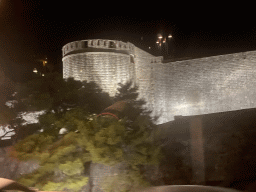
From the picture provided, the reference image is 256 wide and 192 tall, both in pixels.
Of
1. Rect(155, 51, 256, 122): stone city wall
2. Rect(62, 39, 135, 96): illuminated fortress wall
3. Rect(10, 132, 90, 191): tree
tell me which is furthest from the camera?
Rect(155, 51, 256, 122): stone city wall

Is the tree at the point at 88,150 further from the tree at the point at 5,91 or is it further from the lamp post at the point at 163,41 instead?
the lamp post at the point at 163,41

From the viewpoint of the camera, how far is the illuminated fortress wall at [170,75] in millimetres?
11727

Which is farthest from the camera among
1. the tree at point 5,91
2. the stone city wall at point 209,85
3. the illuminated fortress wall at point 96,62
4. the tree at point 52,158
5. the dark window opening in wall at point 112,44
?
the stone city wall at point 209,85

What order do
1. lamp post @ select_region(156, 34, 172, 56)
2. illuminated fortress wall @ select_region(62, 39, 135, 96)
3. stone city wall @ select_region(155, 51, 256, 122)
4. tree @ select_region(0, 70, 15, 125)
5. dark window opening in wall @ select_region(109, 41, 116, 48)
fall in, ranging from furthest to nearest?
lamp post @ select_region(156, 34, 172, 56) < stone city wall @ select_region(155, 51, 256, 122) < dark window opening in wall @ select_region(109, 41, 116, 48) < illuminated fortress wall @ select_region(62, 39, 135, 96) < tree @ select_region(0, 70, 15, 125)

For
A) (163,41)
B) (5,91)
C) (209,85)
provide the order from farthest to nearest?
(163,41), (209,85), (5,91)

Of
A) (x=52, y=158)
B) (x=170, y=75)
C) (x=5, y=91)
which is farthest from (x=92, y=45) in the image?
(x=52, y=158)

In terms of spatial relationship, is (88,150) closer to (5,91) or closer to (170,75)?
(5,91)

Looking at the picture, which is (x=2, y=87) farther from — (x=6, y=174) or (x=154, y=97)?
(x=154, y=97)

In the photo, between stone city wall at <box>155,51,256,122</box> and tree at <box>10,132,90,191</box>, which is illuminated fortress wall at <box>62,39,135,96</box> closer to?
stone city wall at <box>155,51,256,122</box>

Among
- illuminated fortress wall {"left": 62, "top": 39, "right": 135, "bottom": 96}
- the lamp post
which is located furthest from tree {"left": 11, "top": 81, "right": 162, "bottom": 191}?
the lamp post

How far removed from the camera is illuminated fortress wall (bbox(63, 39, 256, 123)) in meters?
11.7

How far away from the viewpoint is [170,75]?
49.3 feet

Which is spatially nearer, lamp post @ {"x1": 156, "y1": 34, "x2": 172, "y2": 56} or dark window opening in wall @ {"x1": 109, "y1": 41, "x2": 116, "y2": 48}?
dark window opening in wall @ {"x1": 109, "y1": 41, "x2": 116, "y2": 48}

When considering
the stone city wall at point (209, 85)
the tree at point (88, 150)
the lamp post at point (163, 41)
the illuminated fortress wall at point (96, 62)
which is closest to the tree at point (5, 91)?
the illuminated fortress wall at point (96, 62)
